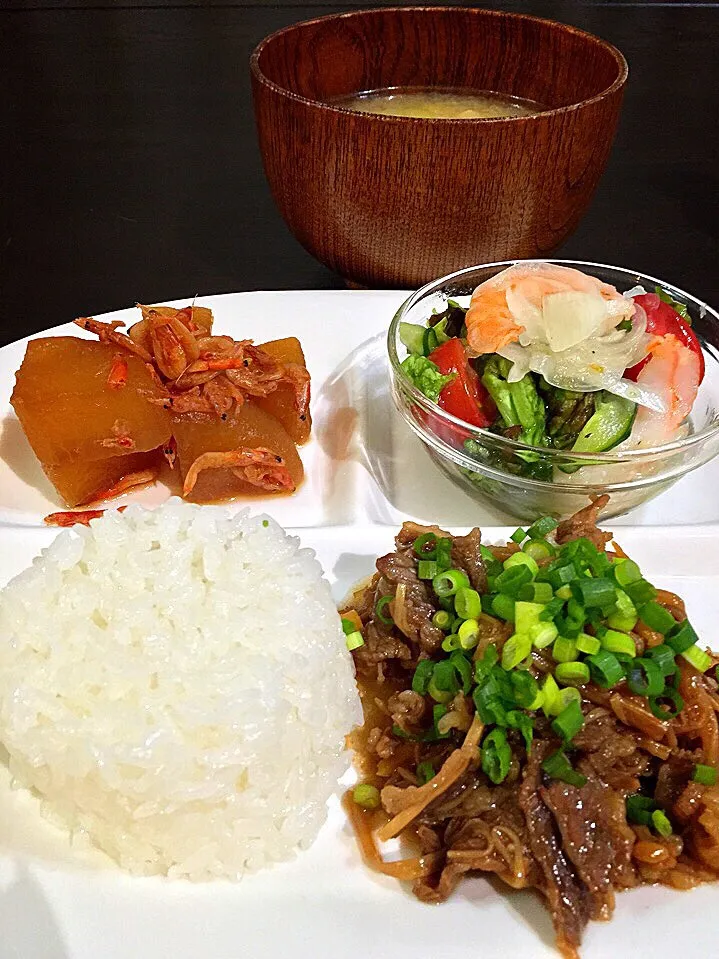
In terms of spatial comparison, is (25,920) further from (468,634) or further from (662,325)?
(662,325)

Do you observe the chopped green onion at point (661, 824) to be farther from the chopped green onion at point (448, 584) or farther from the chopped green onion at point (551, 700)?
the chopped green onion at point (448, 584)

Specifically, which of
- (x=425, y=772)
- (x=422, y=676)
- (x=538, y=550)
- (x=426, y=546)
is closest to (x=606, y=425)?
(x=538, y=550)

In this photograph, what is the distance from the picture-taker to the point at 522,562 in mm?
1521

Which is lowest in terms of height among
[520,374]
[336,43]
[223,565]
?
[223,565]

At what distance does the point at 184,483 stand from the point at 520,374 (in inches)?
34.0

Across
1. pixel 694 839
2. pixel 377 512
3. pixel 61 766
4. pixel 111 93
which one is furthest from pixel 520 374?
pixel 111 93

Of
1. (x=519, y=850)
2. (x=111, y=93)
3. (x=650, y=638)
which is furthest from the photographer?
(x=111, y=93)

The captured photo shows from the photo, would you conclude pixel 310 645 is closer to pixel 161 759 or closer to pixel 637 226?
pixel 161 759

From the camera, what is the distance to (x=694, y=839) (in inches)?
54.1

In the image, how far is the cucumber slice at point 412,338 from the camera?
2.21m

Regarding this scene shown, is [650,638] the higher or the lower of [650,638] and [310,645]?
the higher

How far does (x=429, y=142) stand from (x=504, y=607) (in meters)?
1.34

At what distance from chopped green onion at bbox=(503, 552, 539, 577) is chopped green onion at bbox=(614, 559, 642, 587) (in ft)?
0.46

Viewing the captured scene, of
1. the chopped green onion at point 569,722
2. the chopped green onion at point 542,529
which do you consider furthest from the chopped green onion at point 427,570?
the chopped green onion at point 569,722
